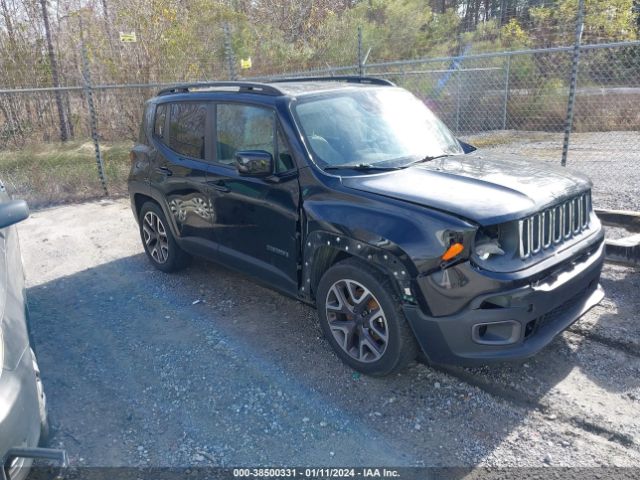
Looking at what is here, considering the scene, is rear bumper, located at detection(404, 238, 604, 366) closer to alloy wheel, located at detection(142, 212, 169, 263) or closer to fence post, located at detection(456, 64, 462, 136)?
alloy wheel, located at detection(142, 212, 169, 263)

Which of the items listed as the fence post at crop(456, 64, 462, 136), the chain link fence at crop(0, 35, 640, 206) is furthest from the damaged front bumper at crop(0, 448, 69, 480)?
the fence post at crop(456, 64, 462, 136)

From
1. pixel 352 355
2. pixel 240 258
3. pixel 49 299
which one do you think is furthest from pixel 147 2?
pixel 352 355

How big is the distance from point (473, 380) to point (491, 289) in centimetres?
89

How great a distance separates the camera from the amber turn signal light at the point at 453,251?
3014 millimetres

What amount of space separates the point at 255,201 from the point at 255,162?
42cm

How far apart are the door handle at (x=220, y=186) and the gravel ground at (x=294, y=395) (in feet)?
3.60

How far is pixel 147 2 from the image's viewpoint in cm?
1290

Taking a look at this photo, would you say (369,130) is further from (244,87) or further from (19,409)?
(19,409)

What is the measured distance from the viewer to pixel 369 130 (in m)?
4.13

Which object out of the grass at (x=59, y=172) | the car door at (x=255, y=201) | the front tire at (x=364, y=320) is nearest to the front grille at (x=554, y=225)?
the front tire at (x=364, y=320)

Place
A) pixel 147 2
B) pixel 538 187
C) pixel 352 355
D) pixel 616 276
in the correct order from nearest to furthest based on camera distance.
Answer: pixel 538 187
pixel 352 355
pixel 616 276
pixel 147 2

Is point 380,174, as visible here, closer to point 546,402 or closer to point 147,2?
point 546,402

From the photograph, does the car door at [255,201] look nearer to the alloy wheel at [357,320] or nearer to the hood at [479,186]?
the alloy wheel at [357,320]

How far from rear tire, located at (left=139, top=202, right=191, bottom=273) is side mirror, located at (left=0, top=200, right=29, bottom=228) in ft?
8.29
